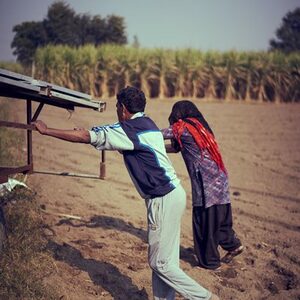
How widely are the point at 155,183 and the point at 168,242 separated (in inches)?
18.3

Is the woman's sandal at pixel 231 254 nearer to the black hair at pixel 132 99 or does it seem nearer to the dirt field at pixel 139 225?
the dirt field at pixel 139 225

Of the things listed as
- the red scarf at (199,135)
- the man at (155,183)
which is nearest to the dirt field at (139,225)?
the man at (155,183)

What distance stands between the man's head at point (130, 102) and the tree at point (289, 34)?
5192 cm

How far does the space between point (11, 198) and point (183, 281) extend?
3215 millimetres

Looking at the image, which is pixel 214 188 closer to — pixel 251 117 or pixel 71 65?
pixel 251 117

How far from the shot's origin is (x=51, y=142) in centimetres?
1119

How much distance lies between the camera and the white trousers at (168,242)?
129 inches

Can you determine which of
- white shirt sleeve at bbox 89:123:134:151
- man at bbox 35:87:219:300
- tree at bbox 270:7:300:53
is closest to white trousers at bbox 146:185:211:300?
man at bbox 35:87:219:300

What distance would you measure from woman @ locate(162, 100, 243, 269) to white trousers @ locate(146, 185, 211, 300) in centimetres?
125

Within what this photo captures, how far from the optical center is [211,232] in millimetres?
4645

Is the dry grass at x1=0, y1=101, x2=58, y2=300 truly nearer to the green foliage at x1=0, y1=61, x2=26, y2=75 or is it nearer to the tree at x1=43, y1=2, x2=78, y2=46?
the green foliage at x1=0, y1=61, x2=26, y2=75

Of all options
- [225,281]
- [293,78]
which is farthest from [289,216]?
[293,78]

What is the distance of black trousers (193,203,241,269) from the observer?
467 centimetres

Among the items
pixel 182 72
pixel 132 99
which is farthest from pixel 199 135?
pixel 182 72
